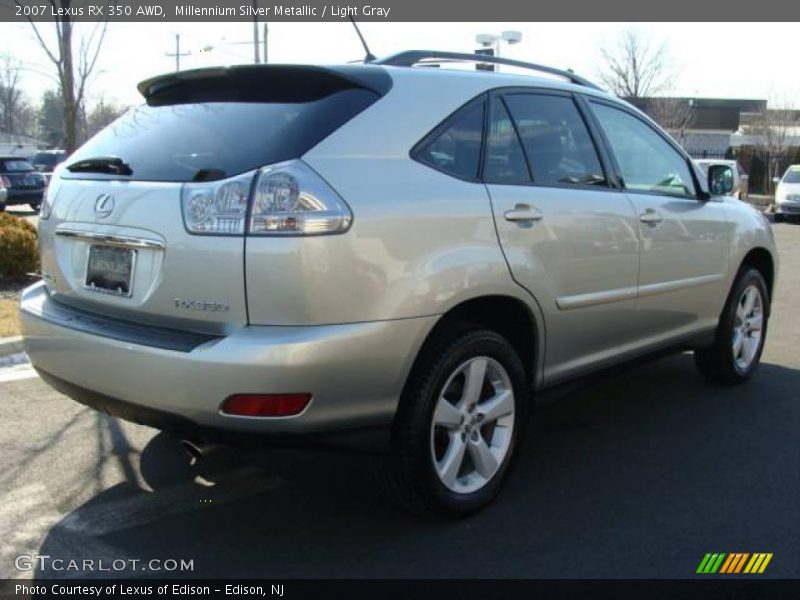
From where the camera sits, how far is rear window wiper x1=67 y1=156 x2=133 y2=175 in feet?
10.5

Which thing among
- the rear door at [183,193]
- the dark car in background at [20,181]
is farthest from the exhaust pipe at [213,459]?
the dark car in background at [20,181]

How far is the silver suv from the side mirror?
125 cm

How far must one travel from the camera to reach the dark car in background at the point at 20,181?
70.1 ft

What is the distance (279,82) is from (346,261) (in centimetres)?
83

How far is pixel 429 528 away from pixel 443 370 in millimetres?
690

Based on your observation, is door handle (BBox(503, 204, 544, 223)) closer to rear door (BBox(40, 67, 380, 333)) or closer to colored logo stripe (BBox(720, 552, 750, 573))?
rear door (BBox(40, 67, 380, 333))

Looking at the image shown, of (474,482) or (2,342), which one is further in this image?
(2,342)

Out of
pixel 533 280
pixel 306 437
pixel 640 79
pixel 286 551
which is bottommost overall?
pixel 286 551

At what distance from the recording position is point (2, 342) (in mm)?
6016

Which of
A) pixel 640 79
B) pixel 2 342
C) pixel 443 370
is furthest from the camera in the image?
pixel 640 79

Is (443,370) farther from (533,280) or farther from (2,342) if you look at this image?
(2,342)

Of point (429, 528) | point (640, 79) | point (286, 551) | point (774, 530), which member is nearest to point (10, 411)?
point (286, 551)

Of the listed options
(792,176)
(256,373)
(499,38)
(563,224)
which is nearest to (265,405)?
(256,373)

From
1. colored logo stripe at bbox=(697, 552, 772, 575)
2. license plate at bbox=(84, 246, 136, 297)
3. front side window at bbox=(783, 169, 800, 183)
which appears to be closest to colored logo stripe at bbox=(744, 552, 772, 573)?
colored logo stripe at bbox=(697, 552, 772, 575)
